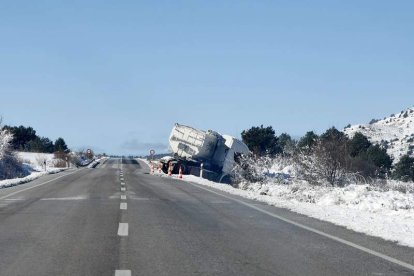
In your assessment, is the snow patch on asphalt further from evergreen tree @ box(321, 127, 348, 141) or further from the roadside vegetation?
the roadside vegetation

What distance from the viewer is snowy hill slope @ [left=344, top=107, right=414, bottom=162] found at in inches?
3742

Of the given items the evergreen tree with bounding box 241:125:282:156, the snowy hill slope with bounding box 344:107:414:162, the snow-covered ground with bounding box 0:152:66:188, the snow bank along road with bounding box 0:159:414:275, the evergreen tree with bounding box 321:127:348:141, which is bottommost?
the snow bank along road with bounding box 0:159:414:275

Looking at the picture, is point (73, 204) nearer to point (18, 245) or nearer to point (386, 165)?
point (18, 245)

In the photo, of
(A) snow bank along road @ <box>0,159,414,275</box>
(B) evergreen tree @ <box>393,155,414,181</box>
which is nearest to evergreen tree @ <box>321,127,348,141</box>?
(B) evergreen tree @ <box>393,155,414,181</box>

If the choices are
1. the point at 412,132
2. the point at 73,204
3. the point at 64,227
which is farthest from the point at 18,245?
the point at 412,132

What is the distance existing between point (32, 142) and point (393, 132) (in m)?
71.6

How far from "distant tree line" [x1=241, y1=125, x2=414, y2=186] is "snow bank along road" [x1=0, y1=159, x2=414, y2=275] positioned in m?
22.9

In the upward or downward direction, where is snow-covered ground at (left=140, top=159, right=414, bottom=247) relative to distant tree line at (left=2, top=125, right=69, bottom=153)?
downward

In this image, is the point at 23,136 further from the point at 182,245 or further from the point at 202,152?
the point at 182,245

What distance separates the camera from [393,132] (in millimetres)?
113250

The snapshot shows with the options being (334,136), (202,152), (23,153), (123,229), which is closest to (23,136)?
(23,153)

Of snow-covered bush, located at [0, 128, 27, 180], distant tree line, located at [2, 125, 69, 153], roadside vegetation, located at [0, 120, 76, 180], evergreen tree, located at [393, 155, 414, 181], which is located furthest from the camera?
distant tree line, located at [2, 125, 69, 153]

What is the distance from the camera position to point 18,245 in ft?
31.6

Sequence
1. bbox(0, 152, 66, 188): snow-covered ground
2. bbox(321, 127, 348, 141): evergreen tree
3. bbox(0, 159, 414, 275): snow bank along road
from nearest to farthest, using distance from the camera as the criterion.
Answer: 1. bbox(0, 159, 414, 275): snow bank along road
2. bbox(0, 152, 66, 188): snow-covered ground
3. bbox(321, 127, 348, 141): evergreen tree
